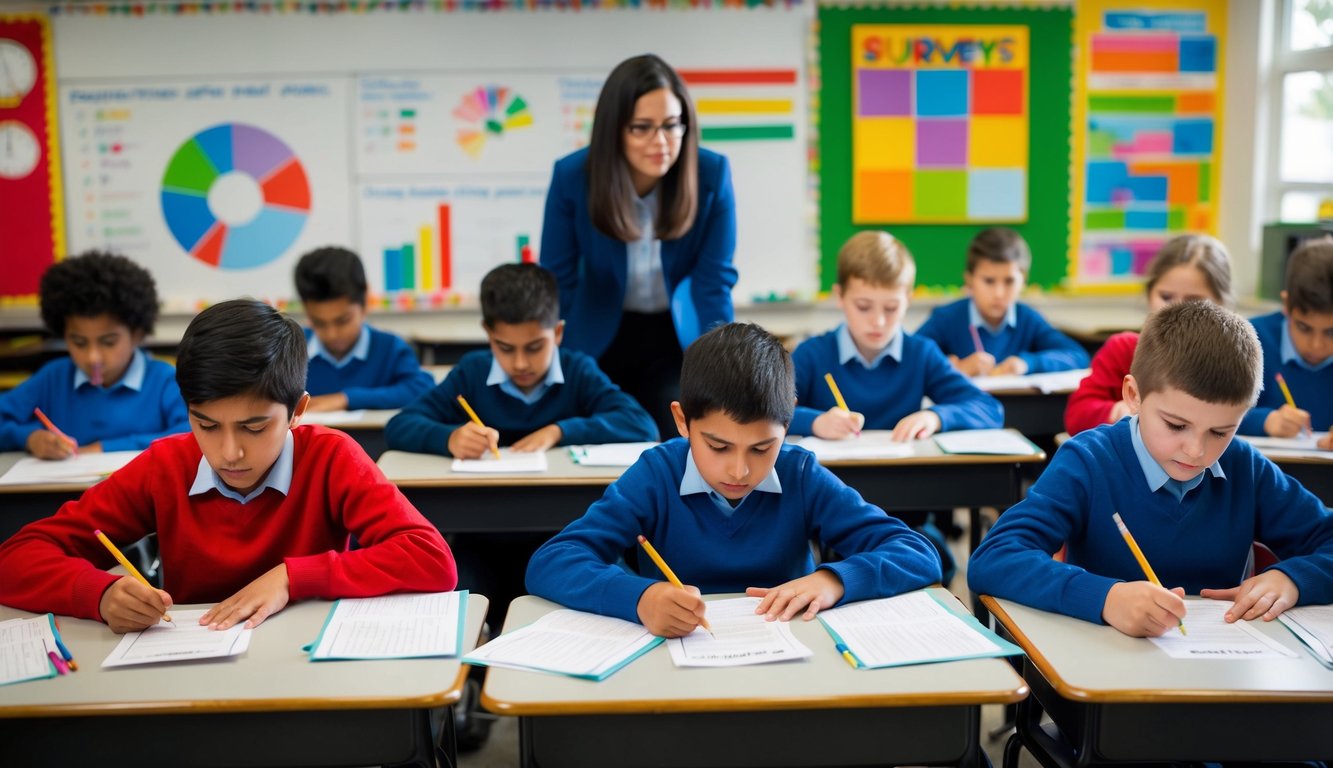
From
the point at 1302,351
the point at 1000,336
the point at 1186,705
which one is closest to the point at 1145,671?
the point at 1186,705

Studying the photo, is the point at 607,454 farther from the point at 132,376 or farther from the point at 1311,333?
the point at 1311,333

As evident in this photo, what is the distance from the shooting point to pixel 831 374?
10.1ft

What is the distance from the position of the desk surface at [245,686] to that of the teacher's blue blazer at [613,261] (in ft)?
5.73

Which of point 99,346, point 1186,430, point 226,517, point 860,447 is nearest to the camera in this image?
point 1186,430

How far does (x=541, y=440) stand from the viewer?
104 inches

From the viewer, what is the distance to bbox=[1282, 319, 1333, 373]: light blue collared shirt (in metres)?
2.82

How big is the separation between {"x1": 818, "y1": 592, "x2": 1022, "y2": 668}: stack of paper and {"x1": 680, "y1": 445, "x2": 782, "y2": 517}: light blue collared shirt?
0.26 metres

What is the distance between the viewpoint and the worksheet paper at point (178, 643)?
1.41m

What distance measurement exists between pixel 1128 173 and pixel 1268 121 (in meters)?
0.58

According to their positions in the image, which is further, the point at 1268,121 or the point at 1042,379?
the point at 1268,121

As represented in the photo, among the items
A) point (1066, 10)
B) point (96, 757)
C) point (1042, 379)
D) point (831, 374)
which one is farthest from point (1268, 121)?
point (96, 757)

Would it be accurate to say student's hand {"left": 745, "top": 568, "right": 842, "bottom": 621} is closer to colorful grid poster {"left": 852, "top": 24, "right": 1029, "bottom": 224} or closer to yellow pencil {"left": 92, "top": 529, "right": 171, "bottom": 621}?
yellow pencil {"left": 92, "top": 529, "right": 171, "bottom": 621}

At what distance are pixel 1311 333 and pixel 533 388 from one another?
6.19 feet

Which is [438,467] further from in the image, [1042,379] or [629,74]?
[1042,379]
